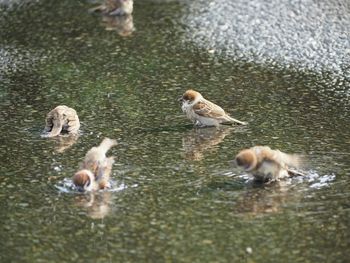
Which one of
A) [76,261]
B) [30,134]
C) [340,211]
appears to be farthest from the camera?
[30,134]

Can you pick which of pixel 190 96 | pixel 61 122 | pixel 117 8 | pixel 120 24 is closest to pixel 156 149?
pixel 61 122

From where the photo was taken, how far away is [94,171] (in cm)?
673

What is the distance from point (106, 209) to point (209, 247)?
0.95 m

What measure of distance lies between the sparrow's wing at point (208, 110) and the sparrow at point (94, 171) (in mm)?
1273

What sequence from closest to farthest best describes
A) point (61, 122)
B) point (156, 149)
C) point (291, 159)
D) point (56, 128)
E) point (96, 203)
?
point (96, 203) → point (291, 159) → point (156, 149) → point (61, 122) → point (56, 128)

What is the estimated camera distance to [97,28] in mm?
11367

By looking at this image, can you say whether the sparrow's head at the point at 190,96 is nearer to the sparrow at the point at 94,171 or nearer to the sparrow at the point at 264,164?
the sparrow at the point at 94,171

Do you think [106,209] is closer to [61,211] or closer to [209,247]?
[61,211]

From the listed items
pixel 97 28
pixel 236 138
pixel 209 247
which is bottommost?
pixel 209 247

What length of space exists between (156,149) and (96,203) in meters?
1.31

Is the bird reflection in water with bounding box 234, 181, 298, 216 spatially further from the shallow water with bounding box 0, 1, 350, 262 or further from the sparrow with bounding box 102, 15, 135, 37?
the sparrow with bounding box 102, 15, 135, 37

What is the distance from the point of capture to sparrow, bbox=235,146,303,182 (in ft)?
22.0

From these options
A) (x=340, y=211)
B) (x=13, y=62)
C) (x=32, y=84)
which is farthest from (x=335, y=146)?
(x=13, y=62)

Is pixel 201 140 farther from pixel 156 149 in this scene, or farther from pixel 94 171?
pixel 94 171
